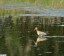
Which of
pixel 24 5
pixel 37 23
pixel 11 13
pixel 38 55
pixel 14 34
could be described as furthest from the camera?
pixel 24 5

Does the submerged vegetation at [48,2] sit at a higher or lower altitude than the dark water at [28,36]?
lower

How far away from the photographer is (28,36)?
10.6m

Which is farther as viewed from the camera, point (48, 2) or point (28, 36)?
point (48, 2)

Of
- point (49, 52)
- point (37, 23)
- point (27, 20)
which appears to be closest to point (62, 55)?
point (49, 52)

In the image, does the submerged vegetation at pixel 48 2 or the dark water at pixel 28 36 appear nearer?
the dark water at pixel 28 36

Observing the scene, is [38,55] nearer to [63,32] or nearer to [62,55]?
[62,55]

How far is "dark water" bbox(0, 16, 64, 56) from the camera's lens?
900 centimetres

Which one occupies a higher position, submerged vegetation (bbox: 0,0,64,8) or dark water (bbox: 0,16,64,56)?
dark water (bbox: 0,16,64,56)

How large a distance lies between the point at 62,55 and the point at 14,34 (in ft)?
8.36

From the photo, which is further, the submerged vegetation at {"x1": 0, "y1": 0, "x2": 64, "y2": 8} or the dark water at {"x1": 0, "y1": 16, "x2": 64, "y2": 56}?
the submerged vegetation at {"x1": 0, "y1": 0, "x2": 64, "y2": 8}

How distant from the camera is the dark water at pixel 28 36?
9.00 metres

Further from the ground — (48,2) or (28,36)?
(28,36)

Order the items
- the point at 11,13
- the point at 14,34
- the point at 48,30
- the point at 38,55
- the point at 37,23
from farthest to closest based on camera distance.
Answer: the point at 11,13 < the point at 37,23 < the point at 48,30 < the point at 14,34 < the point at 38,55

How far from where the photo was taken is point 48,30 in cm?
1156
